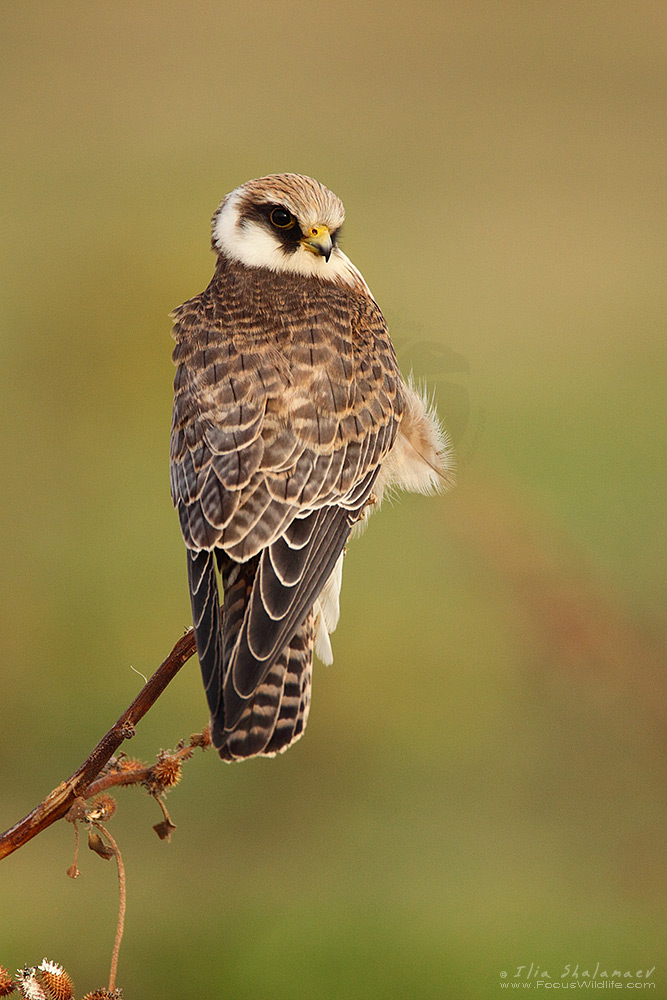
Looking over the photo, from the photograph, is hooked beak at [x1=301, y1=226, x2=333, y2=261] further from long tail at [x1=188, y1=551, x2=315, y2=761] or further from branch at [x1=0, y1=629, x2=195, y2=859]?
branch at [x1=0, y1=629, x2=195, y2=859]

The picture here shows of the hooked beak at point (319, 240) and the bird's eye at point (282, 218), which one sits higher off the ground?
the bird's eye at point (282, 218)

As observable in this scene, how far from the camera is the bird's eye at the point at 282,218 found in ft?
6.14

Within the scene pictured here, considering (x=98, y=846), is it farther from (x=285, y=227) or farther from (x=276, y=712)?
(x=285, y=227)

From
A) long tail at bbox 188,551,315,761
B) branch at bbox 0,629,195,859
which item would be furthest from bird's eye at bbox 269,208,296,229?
branch at bbox 0,629,195,859

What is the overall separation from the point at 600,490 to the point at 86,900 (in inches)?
107

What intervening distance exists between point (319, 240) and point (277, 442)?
382 millimetres

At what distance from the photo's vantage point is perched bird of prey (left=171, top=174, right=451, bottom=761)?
60.1 inches

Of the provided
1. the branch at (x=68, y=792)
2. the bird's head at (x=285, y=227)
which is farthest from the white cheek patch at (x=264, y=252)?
the branch at (x=68, y=792)

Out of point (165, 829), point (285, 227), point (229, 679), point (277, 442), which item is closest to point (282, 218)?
point (285, 227)

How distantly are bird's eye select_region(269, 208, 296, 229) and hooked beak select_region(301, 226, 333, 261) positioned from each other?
0.04m

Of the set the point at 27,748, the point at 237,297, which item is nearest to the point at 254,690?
the point at 237,297

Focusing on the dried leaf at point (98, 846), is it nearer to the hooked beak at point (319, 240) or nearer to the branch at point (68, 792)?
the branch at point (68, 792)

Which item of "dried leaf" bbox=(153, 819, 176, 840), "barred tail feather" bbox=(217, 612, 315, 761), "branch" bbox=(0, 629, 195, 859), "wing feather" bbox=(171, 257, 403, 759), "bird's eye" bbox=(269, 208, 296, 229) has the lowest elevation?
"branch" bbox=(0, 629, 195, 859)

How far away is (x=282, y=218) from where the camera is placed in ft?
6.20
